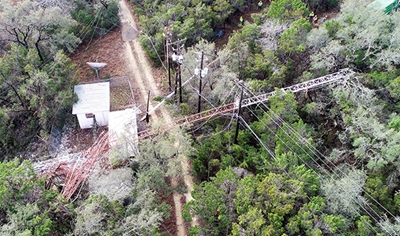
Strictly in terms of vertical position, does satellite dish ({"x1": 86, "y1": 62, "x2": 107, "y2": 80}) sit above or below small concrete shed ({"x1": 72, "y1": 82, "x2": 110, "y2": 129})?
above

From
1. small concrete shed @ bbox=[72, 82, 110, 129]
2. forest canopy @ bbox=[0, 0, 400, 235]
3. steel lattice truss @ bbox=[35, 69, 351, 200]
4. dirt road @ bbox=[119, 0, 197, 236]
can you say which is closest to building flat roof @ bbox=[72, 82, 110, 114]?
small concrete shed @ bbox=[72, 82, 110, 129]

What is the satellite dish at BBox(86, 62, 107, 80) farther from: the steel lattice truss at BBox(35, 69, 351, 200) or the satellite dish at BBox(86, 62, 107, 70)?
the steel lattice truss at BBox(35, 69, 351, 200)

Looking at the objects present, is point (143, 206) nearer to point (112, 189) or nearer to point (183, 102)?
point (112, 189)

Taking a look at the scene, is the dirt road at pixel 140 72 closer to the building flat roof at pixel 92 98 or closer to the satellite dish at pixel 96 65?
the satellite dish at pixel 96 65

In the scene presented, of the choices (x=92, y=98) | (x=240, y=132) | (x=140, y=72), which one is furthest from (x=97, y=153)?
(x=140, y=72)

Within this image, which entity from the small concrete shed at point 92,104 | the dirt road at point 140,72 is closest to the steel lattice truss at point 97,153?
the dirt road at point 140,72

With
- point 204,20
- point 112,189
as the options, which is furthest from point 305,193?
point 204,20
